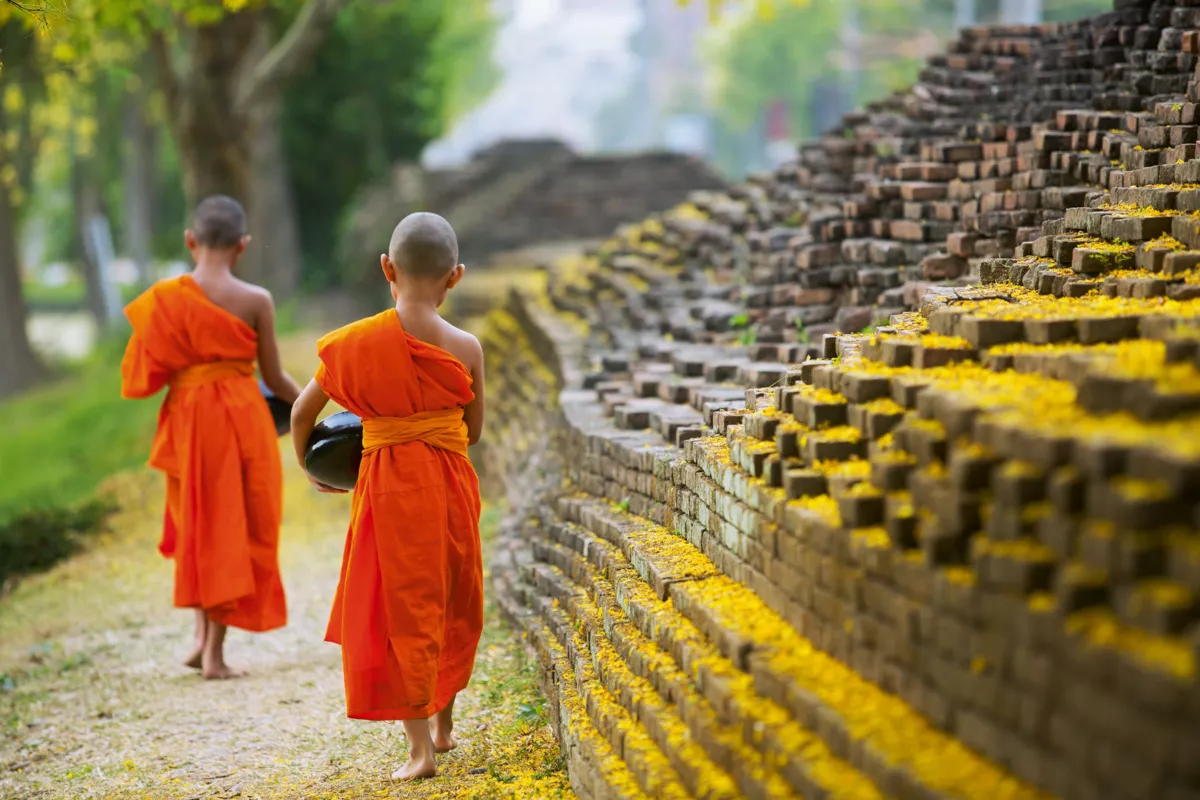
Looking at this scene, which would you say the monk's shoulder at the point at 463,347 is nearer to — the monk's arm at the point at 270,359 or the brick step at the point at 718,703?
the brick step at the point at 718,703

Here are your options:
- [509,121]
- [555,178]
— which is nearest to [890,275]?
[555,178]

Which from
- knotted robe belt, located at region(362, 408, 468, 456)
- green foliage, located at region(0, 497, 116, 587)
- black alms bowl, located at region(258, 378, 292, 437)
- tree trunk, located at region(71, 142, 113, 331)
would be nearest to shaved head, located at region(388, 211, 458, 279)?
knotted robe belt, located at region(362, 408, 468, 456)

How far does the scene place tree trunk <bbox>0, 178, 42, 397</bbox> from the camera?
790 inches

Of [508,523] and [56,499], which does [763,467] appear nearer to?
[508,523]

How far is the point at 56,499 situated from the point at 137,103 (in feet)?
44.4

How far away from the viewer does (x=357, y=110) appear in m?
20.7

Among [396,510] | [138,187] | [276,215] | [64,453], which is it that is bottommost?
[64,453]

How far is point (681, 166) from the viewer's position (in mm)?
18391

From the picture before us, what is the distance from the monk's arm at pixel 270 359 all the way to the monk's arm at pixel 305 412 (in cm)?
153

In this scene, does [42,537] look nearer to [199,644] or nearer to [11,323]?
[199,644]

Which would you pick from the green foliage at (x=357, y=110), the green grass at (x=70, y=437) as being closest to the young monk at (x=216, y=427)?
the green grass at (x=70, y=437)

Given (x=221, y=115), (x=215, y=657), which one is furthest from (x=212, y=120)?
(x=215, y=657)

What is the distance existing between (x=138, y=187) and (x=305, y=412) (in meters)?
21.6

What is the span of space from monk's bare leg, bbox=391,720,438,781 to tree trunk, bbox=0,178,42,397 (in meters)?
17.9
